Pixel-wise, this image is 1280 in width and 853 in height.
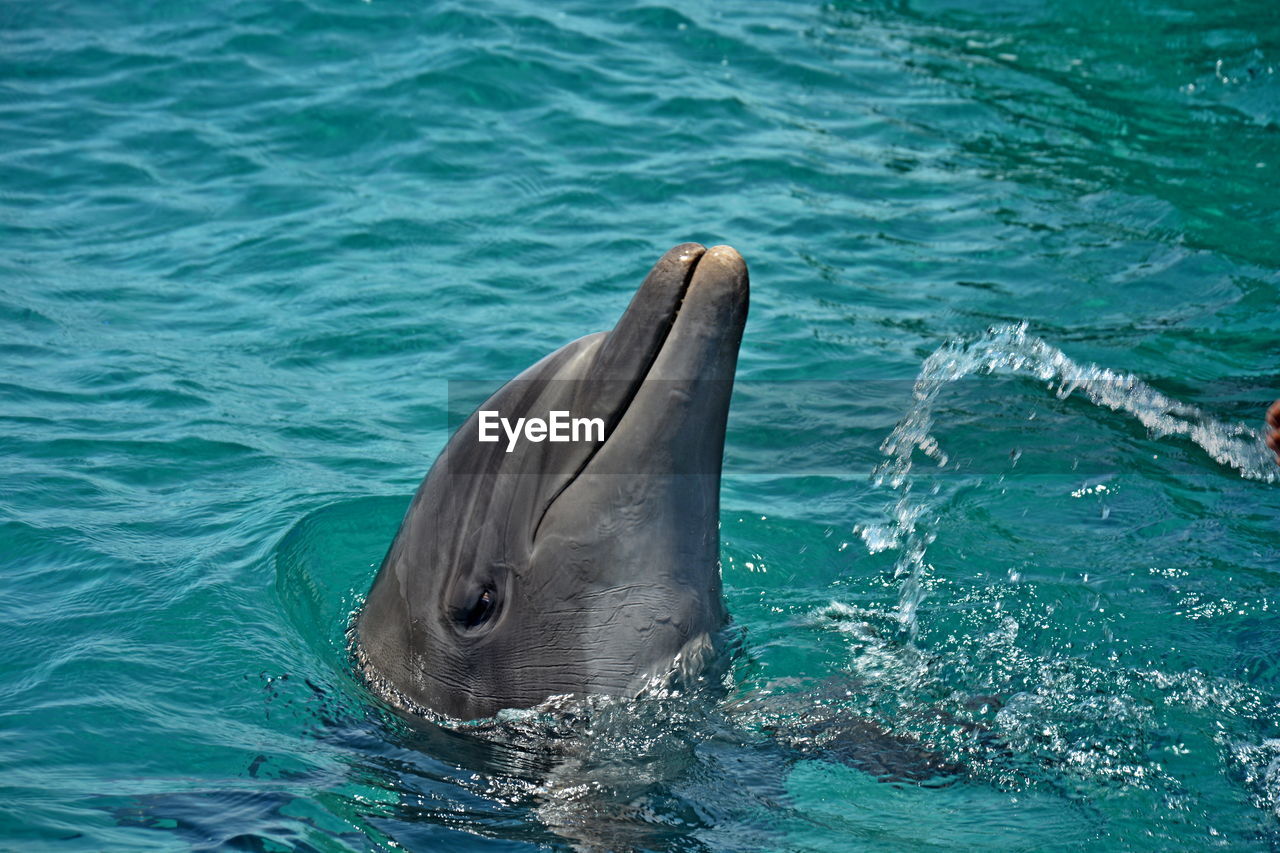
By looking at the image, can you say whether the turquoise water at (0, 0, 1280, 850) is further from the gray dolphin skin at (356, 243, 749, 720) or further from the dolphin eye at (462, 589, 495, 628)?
the dolphin eye at (462, 589, 495, 628)

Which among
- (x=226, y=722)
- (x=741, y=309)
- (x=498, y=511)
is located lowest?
(x=226, y=722)

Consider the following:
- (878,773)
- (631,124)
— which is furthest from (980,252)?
(878,773)

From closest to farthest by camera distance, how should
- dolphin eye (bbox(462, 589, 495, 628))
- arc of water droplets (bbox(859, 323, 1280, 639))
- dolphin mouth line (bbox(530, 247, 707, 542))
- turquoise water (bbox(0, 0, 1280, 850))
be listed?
dolphin mouth line (bbox(530, 247, 707, 542))
dolphin eye (bbox(462, 589, 495, 628))
turquoise water (bbox(0, 0, 1280, 850))
arc of water droplets (bbox(859, 323, 1280, 639))

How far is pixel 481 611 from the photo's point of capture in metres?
5.27

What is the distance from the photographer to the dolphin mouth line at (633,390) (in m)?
4.91

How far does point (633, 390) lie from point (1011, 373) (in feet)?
19.0

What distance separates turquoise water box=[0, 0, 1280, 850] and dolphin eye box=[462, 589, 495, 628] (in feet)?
1.62

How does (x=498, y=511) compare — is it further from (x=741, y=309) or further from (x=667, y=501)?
(x=741, y=309)

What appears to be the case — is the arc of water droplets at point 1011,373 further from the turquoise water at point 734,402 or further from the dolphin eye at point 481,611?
the dolphin eye at point 481,611

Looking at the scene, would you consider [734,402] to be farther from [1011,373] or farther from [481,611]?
[481,611]

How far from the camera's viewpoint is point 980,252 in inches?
476

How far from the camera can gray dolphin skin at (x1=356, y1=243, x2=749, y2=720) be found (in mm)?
4941

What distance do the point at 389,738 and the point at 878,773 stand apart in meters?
1.92

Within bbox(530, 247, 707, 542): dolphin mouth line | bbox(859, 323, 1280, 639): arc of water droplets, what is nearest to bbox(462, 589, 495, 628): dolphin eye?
bbox(530, 247, 707, 542): dolphin mouth line
